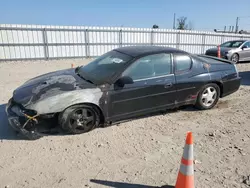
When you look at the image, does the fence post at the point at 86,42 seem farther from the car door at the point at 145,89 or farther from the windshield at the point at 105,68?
the car door at the point at 145,89

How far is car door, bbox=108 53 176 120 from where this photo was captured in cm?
395

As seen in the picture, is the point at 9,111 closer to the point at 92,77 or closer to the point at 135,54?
the point at 92,77

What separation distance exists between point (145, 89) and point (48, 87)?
179cm

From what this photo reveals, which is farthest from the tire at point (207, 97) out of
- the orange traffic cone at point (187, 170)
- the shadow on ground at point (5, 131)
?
the shadow on ground at point (5, 131)

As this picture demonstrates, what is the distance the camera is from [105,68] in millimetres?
4332

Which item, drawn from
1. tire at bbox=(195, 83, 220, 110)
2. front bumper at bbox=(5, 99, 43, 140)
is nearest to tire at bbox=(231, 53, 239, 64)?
tire at bbox=(195, 83, 220, 110)

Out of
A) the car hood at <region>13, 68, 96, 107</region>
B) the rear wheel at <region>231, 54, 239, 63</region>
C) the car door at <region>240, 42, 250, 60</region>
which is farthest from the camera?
the car door at <region>240, 42, 250, 60</region>

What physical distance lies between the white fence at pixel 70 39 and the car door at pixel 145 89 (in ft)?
36.5

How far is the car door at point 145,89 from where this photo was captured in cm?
395

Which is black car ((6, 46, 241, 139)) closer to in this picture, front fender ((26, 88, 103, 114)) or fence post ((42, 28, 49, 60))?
front fender ((26, 88, 103, 114))

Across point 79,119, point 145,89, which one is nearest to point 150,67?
point 145,89

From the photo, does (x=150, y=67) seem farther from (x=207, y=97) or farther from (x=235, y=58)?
(x=235, y=58)

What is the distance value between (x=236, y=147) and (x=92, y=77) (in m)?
2.81

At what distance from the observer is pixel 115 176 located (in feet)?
9.09
